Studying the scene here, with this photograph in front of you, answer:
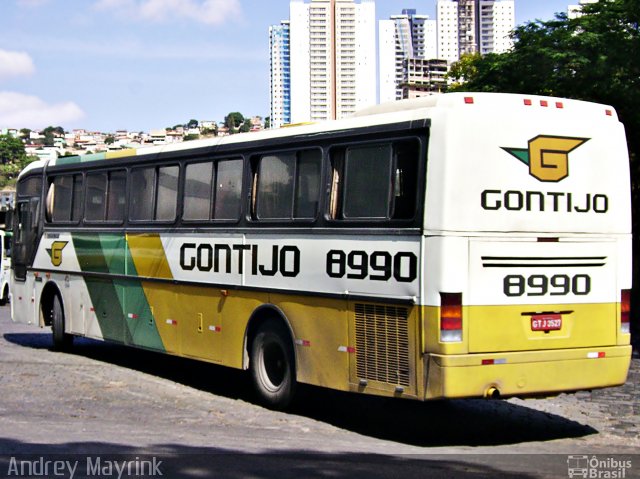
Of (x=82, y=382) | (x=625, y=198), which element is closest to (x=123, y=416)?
(x=82, y=382)

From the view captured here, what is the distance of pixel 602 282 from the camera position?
9680 mm

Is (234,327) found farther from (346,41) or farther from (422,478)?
(346,41)

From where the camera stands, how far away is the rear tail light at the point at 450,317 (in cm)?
873

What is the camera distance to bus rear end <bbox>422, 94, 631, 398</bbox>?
28.9ft

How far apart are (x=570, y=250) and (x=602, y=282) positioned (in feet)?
1.80

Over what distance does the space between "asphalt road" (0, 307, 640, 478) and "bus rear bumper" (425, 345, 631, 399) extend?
1.83 feet

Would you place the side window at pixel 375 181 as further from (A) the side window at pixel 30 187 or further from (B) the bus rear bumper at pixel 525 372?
(A) the side window at pixel 30 187

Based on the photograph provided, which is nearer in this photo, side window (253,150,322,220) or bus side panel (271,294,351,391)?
bus side panel (271,294,351,391)

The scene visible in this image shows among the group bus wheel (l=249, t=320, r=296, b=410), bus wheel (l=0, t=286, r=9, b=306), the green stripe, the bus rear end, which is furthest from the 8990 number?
bus wheel (l=0, t=286, r=9, b=306)

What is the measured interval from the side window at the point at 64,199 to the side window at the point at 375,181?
690 centimetres

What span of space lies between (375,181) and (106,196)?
21.4 feet

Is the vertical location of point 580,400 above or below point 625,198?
below

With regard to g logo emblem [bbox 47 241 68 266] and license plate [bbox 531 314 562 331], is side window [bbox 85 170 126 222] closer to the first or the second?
g logo emblem [bbox 47 241 68 266]

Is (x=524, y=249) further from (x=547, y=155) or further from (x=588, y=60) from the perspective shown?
(x=588, y=60)
